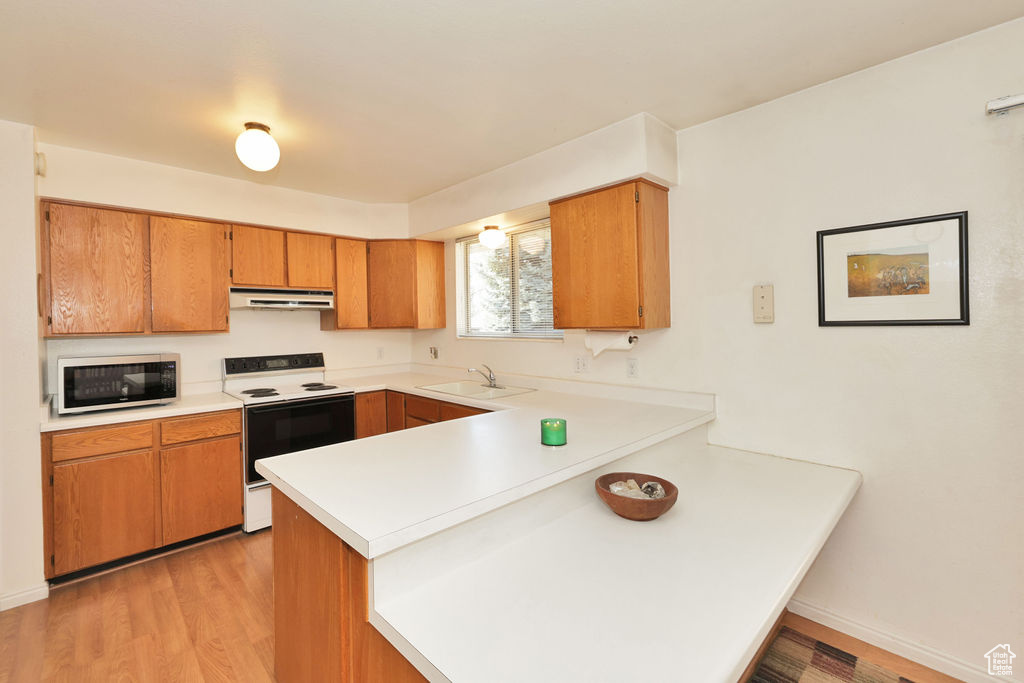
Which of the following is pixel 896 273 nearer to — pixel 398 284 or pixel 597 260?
pixel 597 260

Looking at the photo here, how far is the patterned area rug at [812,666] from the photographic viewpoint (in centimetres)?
176

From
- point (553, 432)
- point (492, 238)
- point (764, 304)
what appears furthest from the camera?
point (492, 238)

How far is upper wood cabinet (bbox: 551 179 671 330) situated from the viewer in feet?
7.74

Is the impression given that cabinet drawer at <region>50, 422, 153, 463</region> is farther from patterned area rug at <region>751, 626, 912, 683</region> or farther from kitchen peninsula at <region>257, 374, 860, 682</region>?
patterned area rug at <region>751, 626, 912, 683</region>

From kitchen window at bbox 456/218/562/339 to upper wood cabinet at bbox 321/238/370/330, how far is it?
816mm

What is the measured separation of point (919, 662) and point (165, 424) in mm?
3926

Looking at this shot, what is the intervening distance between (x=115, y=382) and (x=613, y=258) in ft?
9.72

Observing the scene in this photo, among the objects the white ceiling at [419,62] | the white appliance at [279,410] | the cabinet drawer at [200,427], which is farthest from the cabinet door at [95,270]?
the white appliance at [279,410]

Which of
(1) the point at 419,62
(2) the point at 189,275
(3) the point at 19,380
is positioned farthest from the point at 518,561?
(2) the point at 189,275

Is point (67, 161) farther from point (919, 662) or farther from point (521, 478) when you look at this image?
point (919, 662)

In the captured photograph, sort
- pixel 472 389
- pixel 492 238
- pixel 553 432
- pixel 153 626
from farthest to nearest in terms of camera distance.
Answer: pixel 472 389
pixel 492 238
pixel 153 626
pixel 553 432

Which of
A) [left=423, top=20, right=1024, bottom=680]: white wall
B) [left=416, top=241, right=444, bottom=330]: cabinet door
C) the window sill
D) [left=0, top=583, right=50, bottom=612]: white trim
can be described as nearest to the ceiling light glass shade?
the window sill

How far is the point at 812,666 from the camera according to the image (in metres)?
1.84

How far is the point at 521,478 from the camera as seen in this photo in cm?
139
